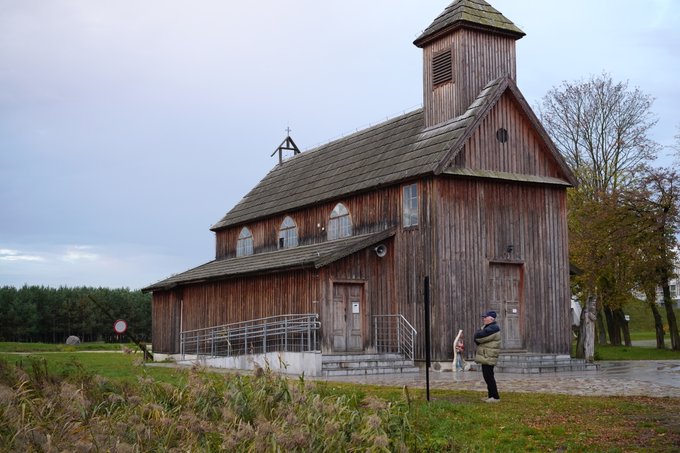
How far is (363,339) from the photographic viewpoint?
2580 cm

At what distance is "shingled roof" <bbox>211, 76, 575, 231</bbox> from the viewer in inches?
997

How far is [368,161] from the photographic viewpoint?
29.3 metres

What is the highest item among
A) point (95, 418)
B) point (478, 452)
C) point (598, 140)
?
point (598, 140)

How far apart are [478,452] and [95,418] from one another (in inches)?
174

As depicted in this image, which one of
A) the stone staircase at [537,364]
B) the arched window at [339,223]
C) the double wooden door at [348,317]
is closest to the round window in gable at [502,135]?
the arched window at [339,223]

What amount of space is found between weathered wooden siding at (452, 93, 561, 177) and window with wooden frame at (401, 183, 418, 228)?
1555 mm

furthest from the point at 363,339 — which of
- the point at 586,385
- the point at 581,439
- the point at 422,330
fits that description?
the point at 581,439

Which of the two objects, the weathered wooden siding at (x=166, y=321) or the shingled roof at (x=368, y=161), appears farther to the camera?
the weathered wooden siding at (x=166, y=321)

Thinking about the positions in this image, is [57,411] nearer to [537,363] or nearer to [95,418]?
[95,418]

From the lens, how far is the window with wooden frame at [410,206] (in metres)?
25.4

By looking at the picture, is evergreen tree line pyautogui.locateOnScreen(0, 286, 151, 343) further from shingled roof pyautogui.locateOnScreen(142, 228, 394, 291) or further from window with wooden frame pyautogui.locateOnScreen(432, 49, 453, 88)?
window with wooden frame pyautogui.locateOnScreen(432, 49, 453, 88)

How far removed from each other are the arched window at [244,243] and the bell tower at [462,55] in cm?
1154

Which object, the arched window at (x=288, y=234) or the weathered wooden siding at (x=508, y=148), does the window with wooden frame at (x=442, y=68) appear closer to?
the weathered wooden siding at (x=508, y=148)

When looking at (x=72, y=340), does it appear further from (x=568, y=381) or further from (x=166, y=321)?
(x=568, y=381)
